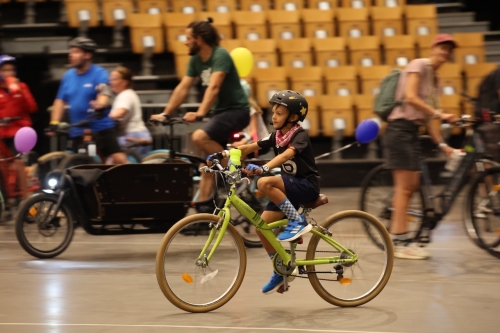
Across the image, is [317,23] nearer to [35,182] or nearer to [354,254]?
[35,182]

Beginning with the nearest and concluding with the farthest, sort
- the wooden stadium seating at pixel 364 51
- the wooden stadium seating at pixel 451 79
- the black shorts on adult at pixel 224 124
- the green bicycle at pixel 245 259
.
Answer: the green bicycle at pixel 245 259 < the black shorts on adult at pixel 224 124 < the wooden stadium seating at pixel 451 79 < the wooden stadium seating at pixel 364 51

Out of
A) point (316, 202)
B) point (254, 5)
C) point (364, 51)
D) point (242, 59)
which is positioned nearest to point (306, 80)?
point (364, 51)

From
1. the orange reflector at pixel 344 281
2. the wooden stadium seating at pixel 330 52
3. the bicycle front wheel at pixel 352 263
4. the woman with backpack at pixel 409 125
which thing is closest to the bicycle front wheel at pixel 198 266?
the bicycle front wheel at pixel 352 263

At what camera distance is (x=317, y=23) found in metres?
13.1

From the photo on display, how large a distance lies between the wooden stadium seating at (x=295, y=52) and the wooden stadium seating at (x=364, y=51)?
2.08ft

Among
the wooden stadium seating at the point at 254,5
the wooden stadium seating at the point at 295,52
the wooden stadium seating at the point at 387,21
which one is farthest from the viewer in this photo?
the wooden stadium seating at the point at 254,5

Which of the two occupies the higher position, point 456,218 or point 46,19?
point 46,19

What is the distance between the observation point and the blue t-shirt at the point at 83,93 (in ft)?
26.1

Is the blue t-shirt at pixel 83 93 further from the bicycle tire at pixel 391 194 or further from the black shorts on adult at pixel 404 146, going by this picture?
the black shorts on adult at pixel 404 146

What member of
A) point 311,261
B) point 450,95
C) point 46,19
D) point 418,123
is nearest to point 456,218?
point 418,123

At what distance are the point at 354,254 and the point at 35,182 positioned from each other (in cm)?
453

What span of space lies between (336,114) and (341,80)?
2.28ft

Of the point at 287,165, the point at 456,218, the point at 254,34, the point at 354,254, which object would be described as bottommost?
the point at 456,218

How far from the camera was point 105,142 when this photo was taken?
8062mm
